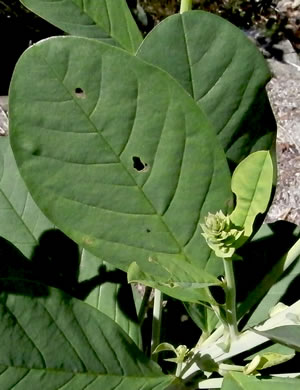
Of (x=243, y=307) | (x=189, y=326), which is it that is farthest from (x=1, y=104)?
(x=243, y=307)

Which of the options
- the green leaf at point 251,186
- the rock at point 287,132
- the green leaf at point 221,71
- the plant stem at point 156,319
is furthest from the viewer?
the rock at point 287,132

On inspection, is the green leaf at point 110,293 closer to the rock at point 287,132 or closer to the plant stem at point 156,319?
the plant stem at point 156,319

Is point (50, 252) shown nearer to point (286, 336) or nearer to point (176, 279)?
point (176, 279)

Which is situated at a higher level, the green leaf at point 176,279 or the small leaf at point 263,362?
the green leaf at point 176,279

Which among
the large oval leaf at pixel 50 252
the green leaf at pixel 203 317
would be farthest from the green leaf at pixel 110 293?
the green leaf at pixel 203 317

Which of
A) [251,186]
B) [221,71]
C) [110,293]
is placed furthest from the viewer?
[110,293]

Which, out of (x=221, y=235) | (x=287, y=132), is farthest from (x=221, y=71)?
(x=287, y=132)

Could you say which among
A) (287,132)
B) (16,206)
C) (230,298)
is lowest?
(287,132)

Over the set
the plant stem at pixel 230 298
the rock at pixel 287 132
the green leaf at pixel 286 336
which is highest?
the green leaf at pixel 286 336
